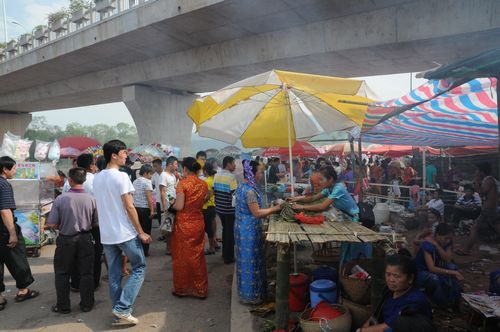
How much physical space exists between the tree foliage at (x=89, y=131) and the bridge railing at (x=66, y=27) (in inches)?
2050

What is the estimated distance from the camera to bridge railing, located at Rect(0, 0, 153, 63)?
11584 mm

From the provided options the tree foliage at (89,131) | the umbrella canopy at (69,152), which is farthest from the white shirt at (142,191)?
the tree foliage at (89,131)

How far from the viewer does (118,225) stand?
3861 millimetres

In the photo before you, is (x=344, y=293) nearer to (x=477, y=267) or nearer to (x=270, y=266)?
(x=270, y=266)

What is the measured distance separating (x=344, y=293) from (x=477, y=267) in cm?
375

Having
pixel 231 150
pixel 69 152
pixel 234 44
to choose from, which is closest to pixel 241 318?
pixel 234 44

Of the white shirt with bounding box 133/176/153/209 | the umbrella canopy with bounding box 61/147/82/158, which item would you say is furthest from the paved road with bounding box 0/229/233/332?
the umbrella canopy with bounding box 61/147/82/158

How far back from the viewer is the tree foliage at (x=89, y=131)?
70625 mm

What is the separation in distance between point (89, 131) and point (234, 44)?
102 metres

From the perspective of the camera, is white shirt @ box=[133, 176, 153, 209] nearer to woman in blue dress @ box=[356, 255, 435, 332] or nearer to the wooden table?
the wooden table

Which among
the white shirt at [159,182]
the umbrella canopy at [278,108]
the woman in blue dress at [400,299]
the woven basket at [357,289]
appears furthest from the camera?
the white shirt at [159,182]

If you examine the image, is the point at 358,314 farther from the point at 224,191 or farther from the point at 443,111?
the point at 443,111

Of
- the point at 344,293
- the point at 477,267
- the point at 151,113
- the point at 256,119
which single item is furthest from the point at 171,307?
the point at 151,113

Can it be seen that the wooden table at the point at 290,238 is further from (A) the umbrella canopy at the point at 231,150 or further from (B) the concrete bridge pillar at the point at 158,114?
(A) the umbrella canopy at the point at 231,150
